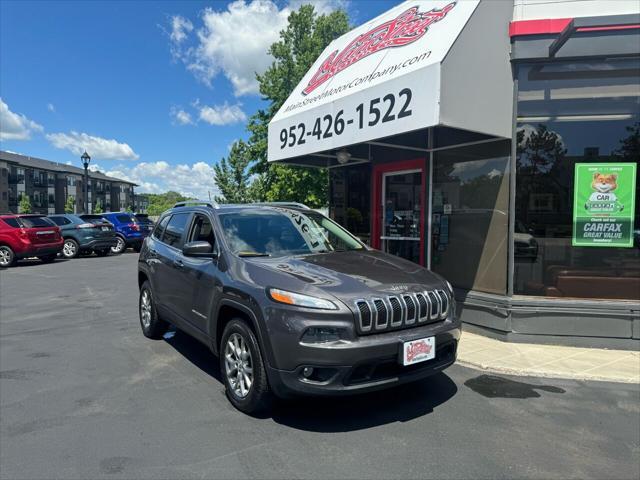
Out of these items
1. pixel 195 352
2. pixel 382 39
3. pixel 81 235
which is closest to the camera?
pixel 195 352

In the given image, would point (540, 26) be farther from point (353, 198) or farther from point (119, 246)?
point (119, 246)

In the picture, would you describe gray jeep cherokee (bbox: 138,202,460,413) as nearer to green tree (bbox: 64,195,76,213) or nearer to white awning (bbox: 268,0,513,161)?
white awning (bbox: 268,0,513,161)

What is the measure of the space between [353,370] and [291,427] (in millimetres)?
779

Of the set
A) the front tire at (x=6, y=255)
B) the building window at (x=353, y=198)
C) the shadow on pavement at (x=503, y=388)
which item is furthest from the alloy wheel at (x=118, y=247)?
the shadow on pavement at (x=503, y=388)

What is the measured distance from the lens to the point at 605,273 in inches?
232

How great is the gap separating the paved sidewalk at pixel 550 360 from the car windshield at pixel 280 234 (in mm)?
2028

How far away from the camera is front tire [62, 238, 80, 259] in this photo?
57.4 feet

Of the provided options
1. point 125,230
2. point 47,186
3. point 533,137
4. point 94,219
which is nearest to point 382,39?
point 533,137

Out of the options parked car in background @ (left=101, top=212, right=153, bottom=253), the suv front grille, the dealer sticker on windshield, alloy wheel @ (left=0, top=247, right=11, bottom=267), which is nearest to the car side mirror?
the suv front grille

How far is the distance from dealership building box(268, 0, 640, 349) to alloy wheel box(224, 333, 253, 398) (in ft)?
10.4

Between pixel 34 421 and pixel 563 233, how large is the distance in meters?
6.23

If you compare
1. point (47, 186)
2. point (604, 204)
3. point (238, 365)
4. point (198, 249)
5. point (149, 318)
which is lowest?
point (149, 318)

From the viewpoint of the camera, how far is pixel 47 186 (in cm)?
7631

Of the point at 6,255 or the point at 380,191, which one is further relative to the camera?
the point at 6,255
